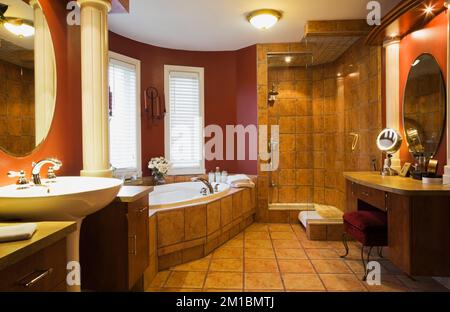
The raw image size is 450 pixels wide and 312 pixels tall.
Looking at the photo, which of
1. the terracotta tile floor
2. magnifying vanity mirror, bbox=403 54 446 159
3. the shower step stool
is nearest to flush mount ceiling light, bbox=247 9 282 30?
magnifying vanity mirror, bbox=403 54 446 159

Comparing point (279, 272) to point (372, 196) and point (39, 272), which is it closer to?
point (372, 196)

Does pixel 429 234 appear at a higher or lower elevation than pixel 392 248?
higher

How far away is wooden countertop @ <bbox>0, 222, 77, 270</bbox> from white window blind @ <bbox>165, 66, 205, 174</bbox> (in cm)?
308

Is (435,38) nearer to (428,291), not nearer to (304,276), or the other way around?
(428,291)

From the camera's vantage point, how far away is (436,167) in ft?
7.88

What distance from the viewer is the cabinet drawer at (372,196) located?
7.54ft

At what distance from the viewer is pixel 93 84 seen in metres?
2.17

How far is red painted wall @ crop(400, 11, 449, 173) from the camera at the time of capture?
2.34 metres

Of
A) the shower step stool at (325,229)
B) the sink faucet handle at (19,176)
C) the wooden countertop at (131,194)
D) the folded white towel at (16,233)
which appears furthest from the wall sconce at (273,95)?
the folded white towel at (16,233)

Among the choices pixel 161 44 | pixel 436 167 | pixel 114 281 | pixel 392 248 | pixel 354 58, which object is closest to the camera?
pixel 114 281

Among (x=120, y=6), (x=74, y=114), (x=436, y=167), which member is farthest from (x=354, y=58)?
Answer: (x=74, y=114)

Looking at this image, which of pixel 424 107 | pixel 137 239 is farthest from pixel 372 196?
pixel 137 239

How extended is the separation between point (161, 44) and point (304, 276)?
3517mm

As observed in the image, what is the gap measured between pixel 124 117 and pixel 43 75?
5.70ft
